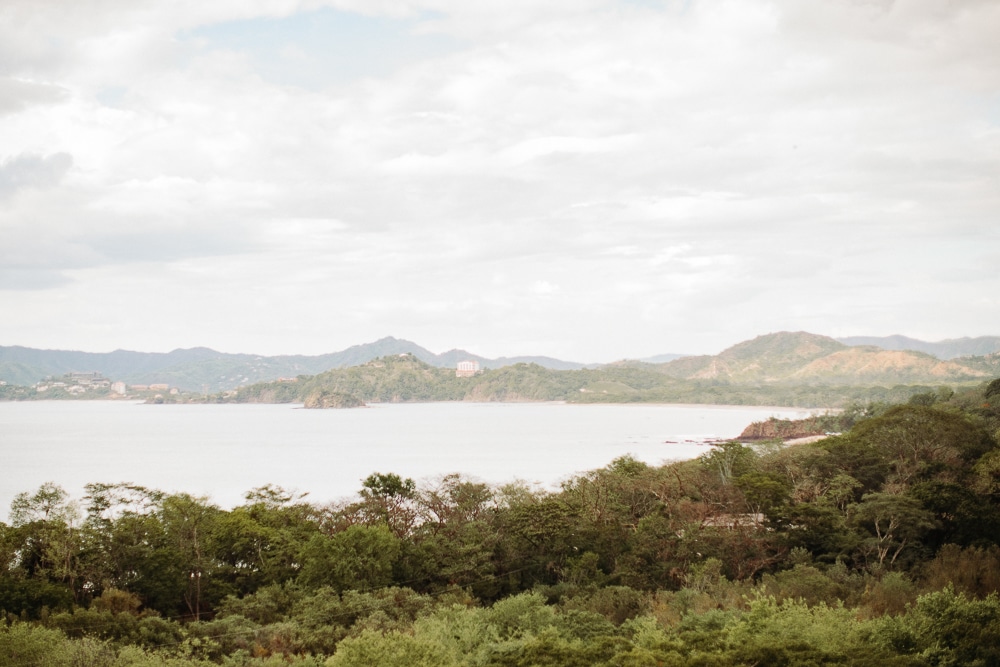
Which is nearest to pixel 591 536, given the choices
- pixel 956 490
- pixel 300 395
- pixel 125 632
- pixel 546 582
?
pixel 546 582

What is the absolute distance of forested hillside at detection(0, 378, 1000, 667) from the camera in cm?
1359

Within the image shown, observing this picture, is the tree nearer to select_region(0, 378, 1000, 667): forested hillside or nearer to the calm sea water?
select_region(0, 378, 1000, 667): forested hillside

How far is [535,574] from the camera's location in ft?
80.8

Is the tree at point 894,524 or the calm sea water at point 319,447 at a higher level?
the tree at point 894,524

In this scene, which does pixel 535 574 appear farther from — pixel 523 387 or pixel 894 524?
pixel 523 387

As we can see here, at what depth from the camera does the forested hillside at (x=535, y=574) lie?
13.6m

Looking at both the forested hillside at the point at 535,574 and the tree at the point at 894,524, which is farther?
the tree at the point at 894,524

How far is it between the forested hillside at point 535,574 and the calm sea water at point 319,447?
24812 millimetres

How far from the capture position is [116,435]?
98.4 meters

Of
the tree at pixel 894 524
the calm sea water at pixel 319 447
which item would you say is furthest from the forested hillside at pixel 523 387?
the tree at pixel 894 524

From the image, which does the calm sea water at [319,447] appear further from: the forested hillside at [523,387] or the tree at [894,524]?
the tree at [894,524]

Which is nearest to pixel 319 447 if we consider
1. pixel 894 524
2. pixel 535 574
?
pixel 535 574

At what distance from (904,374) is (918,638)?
18135cm

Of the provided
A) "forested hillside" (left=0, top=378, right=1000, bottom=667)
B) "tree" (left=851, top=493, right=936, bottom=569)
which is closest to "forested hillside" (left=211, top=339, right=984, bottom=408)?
"forested hillside" (left=0, top=378, right=1000, bottom=667)
